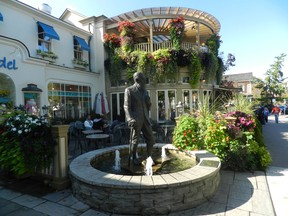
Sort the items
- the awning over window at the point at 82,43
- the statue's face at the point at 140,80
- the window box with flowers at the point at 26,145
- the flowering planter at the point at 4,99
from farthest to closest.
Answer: the awning over window at the point at 82,43
the flowering planter at the point at 4,99
the statue's face at the point at 140,80
the window box with flowers at the point at 26,145

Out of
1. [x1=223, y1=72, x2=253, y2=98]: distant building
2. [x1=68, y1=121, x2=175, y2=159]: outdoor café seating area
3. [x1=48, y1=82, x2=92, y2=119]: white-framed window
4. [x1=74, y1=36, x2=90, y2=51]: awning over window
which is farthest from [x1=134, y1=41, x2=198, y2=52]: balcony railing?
[x1=223, y1=72, x2=253, y2=98]: distant building

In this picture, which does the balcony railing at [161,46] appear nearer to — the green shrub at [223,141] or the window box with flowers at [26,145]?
the green shrub at [223,141]

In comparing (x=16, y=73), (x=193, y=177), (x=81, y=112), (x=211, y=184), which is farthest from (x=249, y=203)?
(x=81, y=112)

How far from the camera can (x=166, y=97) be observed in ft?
42.0

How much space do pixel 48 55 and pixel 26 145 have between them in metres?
8.00

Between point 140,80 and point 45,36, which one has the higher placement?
point 45,36

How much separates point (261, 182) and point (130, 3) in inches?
489

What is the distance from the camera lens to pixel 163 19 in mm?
13188

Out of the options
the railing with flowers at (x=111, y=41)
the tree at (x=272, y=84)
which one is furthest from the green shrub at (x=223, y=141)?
the tree at (x=272, y=84)

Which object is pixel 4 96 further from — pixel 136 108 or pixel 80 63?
pixel 136 108

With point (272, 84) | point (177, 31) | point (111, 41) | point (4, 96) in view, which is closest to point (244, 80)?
point (272, 84)

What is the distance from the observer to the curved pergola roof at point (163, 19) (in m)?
12.5

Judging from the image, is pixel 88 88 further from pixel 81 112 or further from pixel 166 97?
pixel 166 97

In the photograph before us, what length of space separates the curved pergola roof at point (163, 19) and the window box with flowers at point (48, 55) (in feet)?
15.9
